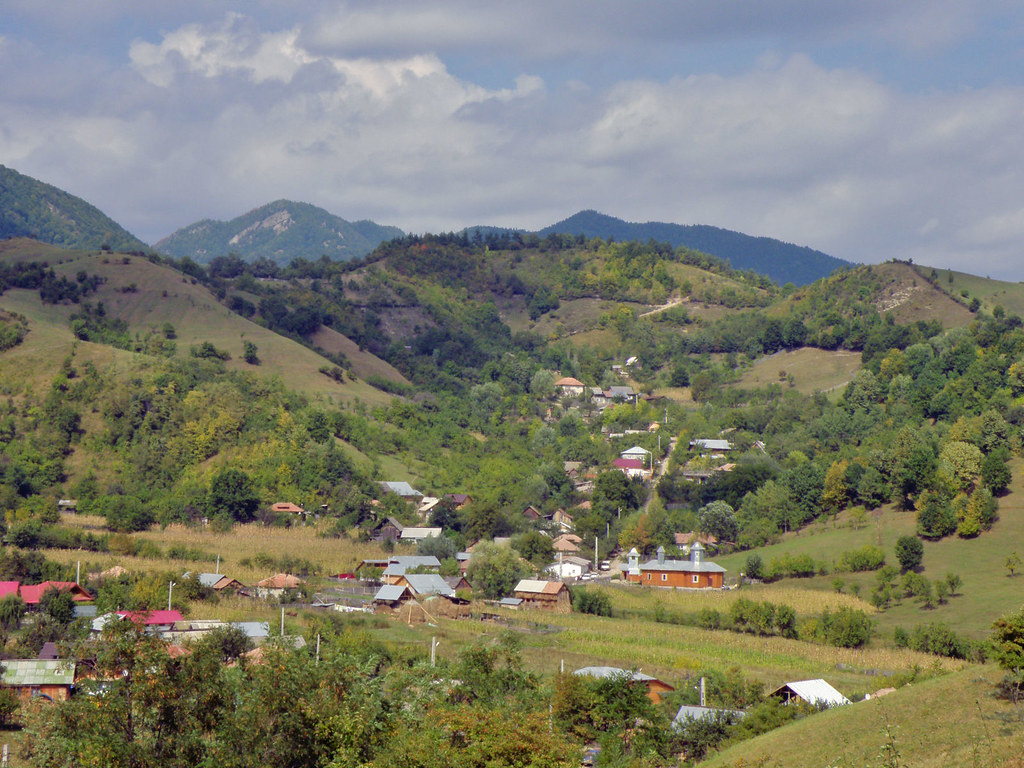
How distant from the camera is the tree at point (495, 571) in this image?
67.2 metres

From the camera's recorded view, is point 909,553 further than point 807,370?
No

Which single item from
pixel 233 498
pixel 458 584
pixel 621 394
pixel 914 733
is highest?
pixel 621 394

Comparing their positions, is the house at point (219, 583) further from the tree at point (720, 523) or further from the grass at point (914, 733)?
the tree at point (720, 523)

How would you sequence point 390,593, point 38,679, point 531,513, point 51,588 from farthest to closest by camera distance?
1. point 531,513
2. point 390,593
3. point 51,588
4. point 38,679

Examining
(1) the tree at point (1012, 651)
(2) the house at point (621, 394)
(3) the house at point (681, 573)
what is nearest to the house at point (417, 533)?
(3) the house at point (681, 573)

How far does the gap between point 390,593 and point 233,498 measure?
78.2 feet

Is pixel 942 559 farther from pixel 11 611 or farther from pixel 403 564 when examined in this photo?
pixel 11 611

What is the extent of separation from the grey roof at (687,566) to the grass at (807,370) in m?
50.6

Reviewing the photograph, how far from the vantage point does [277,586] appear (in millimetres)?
61031

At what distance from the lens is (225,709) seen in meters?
22.6

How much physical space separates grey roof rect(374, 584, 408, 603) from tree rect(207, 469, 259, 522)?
22.4 m

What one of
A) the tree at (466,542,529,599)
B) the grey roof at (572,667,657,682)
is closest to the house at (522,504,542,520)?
the tree at (466,542,529,599)

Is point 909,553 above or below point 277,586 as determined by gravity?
above

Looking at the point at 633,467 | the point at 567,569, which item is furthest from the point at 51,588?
the point at 633,467
